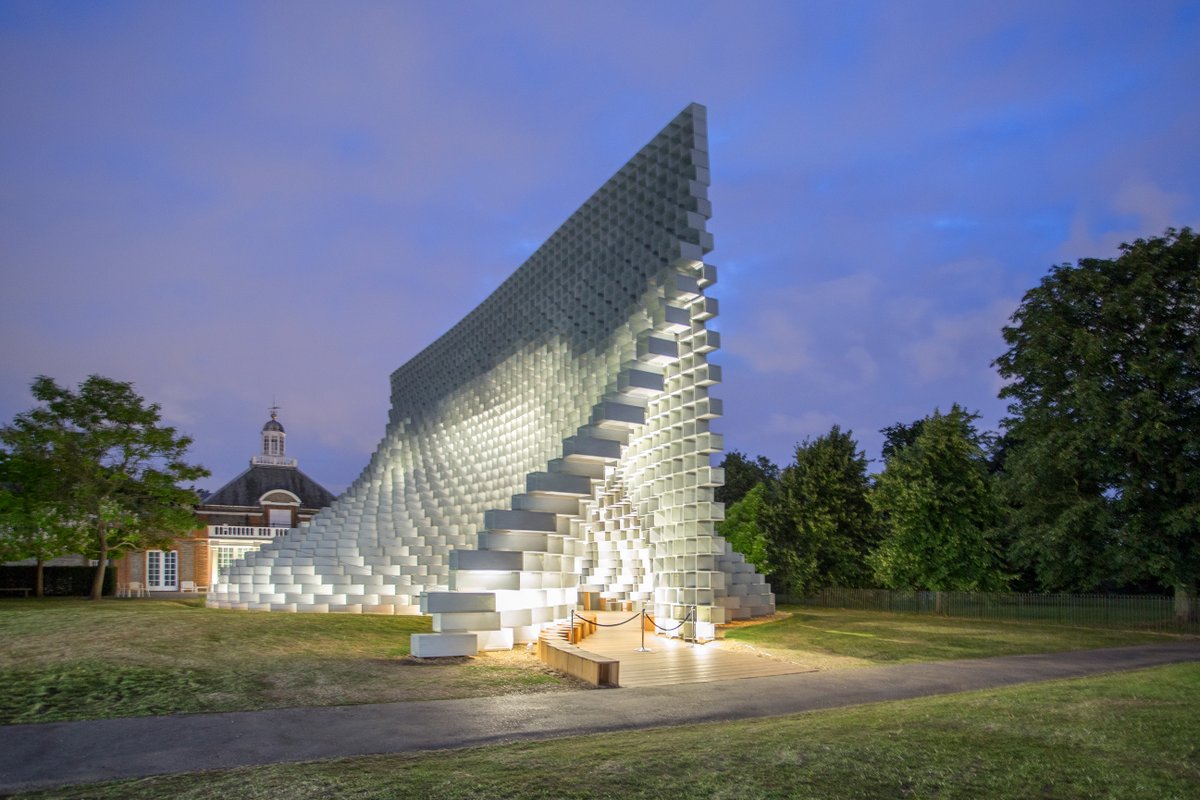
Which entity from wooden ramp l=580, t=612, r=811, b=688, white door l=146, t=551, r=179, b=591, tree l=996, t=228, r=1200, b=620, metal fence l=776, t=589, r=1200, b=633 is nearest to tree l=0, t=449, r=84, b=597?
white door l=146, t=551, r=179, b=591

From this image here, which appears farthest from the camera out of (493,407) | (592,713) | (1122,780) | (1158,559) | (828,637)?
(493,407)

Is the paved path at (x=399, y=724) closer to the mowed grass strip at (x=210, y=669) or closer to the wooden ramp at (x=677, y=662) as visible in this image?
the wooden ramp at (x=677, y=662)

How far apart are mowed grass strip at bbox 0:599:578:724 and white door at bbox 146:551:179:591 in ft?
101

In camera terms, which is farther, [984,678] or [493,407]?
[493,407]

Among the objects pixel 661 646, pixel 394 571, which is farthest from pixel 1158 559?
pixel 394 571

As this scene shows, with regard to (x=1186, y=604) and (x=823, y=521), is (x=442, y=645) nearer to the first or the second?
(x=1186, y=604)

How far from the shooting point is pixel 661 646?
53.9 feet

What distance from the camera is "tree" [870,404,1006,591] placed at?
28141 millimetres

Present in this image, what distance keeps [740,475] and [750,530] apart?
25208 mm

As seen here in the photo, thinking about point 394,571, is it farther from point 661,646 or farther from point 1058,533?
point 1058,533

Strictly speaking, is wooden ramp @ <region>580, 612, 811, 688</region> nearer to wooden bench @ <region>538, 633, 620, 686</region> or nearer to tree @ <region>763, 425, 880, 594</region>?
wooden bench @ <region>538, 633, 620, 686</region>

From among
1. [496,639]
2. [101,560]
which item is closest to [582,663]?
[496,639]

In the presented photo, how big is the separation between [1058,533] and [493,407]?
15718 mm

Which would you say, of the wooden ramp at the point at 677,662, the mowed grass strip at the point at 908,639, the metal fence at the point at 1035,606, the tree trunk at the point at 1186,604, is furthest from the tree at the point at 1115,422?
the wooden ramp at the point at 677,662
